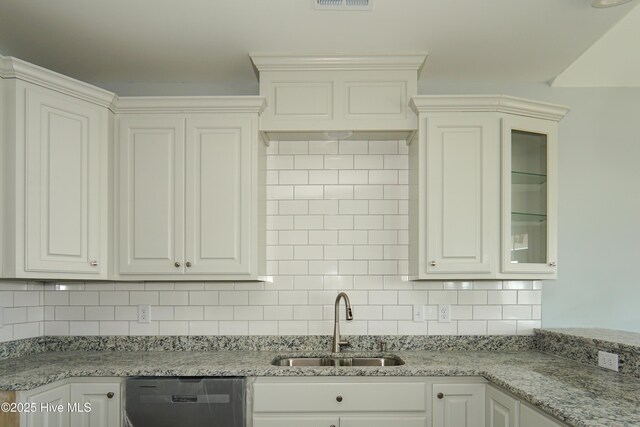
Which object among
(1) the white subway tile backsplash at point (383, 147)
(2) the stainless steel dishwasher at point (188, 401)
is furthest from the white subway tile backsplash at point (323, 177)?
(2) the stainless steel dishwasher at point (188, 401)

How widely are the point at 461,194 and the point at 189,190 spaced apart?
1.51m

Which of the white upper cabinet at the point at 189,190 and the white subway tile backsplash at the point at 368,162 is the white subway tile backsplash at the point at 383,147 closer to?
the white subway tile backsplash at the point at 368,162

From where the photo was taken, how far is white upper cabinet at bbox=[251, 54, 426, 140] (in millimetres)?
2791

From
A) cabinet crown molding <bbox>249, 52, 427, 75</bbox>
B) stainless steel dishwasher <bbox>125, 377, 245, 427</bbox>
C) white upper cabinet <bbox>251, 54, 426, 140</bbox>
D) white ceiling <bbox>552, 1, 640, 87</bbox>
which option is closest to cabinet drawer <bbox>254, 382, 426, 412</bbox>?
stainless steel dishwasher <bbox>125, 377, 245, 427</bbox>

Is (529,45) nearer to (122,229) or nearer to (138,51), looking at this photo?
(138,51)

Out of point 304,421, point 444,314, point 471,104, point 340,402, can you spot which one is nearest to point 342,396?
point 340,402

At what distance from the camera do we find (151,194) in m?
2.75

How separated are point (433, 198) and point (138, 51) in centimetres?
181

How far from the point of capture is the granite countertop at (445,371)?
1.78m

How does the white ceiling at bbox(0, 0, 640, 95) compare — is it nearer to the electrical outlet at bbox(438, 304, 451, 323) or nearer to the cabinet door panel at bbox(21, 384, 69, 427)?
the electrical outlet at bbox(438, 304, 451, 323)

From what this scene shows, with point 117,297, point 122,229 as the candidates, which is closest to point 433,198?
point 122,229

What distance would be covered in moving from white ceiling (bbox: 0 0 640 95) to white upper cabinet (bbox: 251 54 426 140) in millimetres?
125

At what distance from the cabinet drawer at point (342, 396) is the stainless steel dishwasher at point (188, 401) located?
0.44 feet

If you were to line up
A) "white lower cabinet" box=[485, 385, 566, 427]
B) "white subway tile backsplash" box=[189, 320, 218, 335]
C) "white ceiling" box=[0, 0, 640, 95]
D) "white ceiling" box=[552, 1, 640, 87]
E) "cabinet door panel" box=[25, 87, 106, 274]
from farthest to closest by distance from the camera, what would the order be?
"white subway tile backsplash" box=[189, 320, 218, 335] < "white ceiling" box=[552, 1, 640, 87] < "cabinet door panel" box=[25, 87, 106, 274] < "white ceiling" box=[0, 0, 640, 95] < "white lower cabinet" box=[485, 385, 566, 427]
